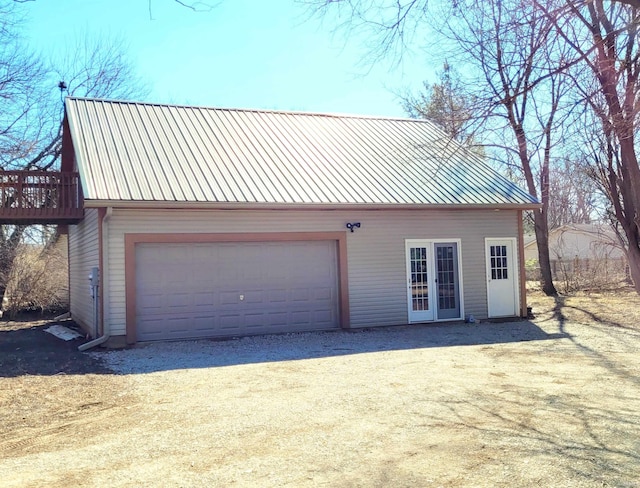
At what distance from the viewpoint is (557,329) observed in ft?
40.3

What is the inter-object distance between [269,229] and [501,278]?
587 centimetres

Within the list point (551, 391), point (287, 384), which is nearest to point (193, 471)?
point (287, 384)

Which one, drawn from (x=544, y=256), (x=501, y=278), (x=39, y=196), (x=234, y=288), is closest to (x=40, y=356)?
(x=234, y=288)

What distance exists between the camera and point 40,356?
981 centimetres

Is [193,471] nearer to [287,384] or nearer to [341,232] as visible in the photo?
[287,384]

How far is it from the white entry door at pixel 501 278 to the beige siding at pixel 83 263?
8753 millimetres

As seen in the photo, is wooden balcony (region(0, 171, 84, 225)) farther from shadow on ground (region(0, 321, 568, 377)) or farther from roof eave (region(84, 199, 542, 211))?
roof eave (region(84, 199, 542, 211))

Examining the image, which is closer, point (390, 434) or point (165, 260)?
point (390, 434)

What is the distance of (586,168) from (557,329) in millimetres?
7051

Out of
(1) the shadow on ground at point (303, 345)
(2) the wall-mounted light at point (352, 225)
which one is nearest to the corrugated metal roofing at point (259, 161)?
(2) the wall-mounted light at point (352, 225)

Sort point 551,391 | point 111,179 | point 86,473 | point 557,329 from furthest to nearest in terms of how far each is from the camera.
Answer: point 557,329
point 111,179
point 551,391
point 86,473

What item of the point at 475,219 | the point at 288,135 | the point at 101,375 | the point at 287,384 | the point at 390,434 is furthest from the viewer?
the point at 288,135

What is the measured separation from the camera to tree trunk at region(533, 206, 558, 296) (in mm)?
19891

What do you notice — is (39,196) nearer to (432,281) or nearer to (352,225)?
(352,225)
